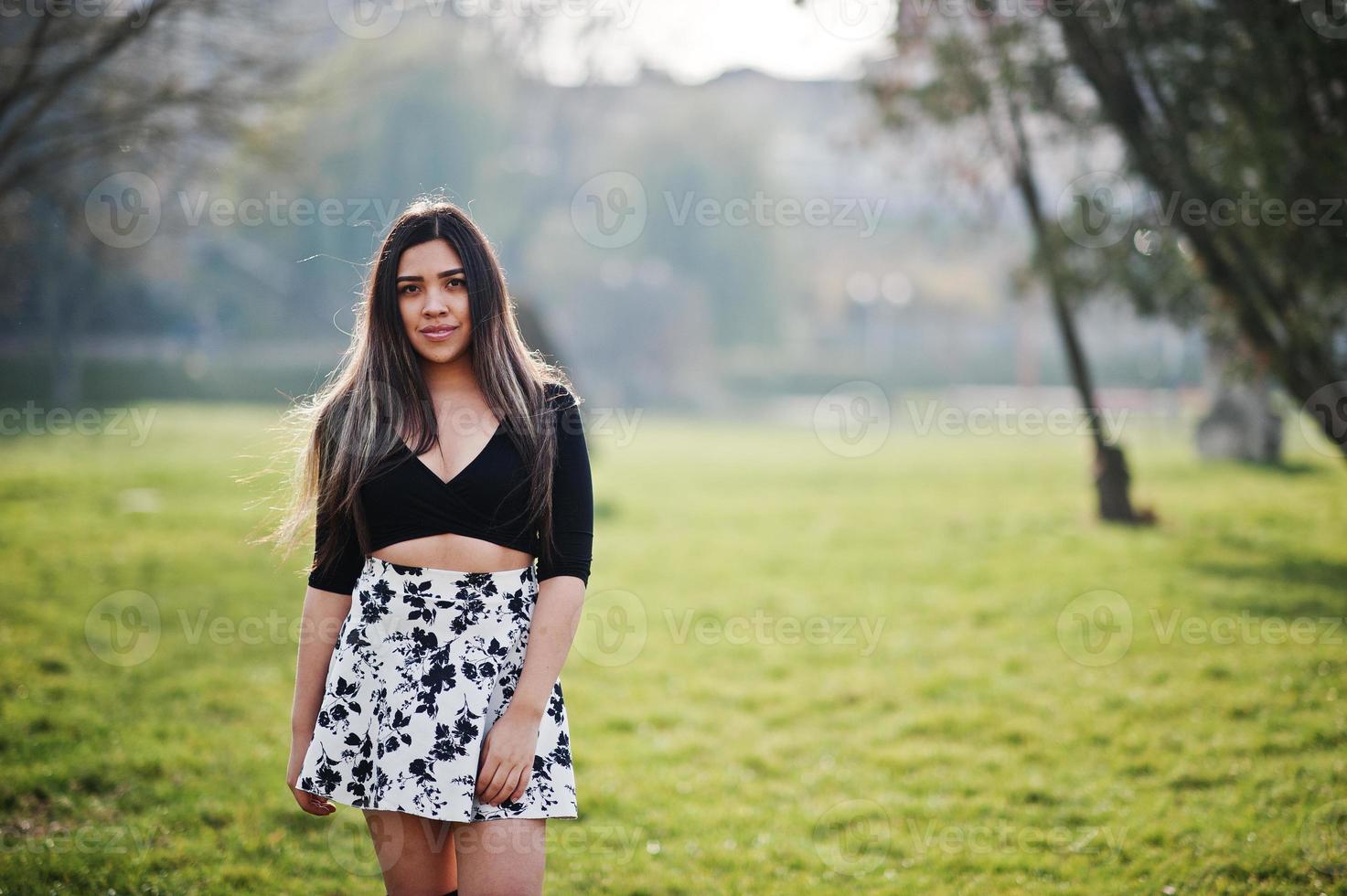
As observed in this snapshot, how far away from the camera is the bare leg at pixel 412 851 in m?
2.25

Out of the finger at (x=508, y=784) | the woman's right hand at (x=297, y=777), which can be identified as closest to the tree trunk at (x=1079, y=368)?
the finger at (x=508, y=784)

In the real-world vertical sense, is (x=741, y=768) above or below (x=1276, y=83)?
below

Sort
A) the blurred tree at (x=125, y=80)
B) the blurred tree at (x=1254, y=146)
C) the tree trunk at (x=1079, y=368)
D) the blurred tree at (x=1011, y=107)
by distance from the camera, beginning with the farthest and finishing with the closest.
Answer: the tree trunk at (x=1079, y=368) → the blurred tree at (x=1011, y=107) → the blurred tree at (x=125, y=80) → the blurred tree at (x=1254, y=146)

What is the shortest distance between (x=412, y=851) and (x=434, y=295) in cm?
127

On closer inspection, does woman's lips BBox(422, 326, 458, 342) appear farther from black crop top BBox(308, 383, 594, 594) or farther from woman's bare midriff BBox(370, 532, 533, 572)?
woman's bare midriff BBox(370, 532, 533, 572)

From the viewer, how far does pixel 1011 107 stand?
32.0 ft

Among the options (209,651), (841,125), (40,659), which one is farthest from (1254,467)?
(40,659)

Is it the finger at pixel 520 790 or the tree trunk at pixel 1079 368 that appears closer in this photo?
the finger at pixel 520 790

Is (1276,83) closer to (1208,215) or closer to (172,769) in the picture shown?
(1208,215)

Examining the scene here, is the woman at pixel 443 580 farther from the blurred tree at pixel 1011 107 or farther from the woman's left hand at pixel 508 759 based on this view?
the blurred tree at pixel 1011 107

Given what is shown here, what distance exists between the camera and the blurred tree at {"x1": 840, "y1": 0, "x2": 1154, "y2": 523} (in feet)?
29.8

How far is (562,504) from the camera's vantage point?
232cm

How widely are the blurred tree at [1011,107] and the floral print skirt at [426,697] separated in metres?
7.97

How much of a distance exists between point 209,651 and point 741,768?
3825 millimetres
